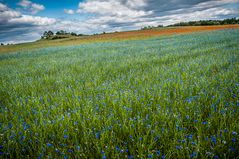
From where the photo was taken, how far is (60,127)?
2.22 meters

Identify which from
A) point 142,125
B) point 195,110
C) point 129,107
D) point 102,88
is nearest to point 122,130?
point 142,125

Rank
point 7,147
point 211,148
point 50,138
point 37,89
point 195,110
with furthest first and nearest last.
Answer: point 37,89, point 195,110, point 50,138, point 7,147, point 211,148

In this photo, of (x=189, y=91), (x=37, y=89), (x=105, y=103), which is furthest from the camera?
(x=37, y=89)

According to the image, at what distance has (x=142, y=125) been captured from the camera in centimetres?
217

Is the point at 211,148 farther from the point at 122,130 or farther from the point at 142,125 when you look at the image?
the point at 122,130

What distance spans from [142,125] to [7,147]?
1.75 meters

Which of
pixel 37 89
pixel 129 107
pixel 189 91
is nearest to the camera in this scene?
pixel 129 107

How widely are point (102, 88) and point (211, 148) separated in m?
2.80

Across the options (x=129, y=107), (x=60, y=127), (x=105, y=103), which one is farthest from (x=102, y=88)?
(x=60, y=127)

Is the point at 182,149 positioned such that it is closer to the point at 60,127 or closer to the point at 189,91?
the point at 60,127

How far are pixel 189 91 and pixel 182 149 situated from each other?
198 centimetres

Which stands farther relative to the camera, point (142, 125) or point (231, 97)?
point (231, 97)

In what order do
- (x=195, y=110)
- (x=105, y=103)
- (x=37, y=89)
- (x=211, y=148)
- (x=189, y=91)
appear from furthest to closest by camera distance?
(x=37, y=89) → (x=189, y=91) → (x=105, y=103) → (x=195, y=110) → (x=211, y=148)

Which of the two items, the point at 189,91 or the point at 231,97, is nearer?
the point at 231,97
